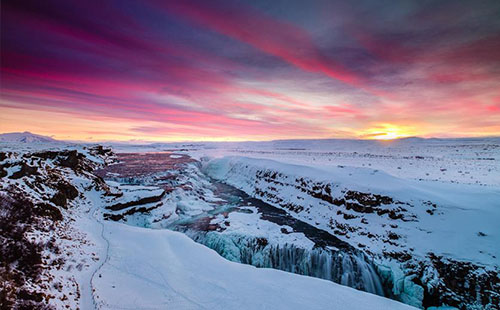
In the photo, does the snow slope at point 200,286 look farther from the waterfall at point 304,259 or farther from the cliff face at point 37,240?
the waterfall at point 304,259

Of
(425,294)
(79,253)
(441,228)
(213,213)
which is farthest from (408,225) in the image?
(79,253)

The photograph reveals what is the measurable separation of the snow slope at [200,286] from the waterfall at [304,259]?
4.10 metres

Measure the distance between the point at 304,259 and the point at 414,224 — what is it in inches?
369

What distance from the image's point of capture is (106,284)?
8516 millimetres

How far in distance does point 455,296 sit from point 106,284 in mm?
17634

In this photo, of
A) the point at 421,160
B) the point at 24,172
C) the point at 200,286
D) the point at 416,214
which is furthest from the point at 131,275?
the point at 421,160

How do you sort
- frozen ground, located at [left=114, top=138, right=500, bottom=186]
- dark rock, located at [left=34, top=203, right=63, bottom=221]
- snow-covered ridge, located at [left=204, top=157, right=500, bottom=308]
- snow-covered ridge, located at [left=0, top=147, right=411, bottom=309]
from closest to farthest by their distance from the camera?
snow-covered ridge, located at [left=0, top=147, right=411, bottom=309], dark rock, located at [left=34, top=203, right=63, bottom=221], snow-covered ridge, located at [left=204, top=157, right=500, bottom=308], frozen ground, located at [left=114, top=138, right=500, bottom=186]

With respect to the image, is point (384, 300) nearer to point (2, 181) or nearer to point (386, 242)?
point (386, 242)

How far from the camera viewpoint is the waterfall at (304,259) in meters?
13.9

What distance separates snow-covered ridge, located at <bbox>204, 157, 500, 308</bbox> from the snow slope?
17.2 ft

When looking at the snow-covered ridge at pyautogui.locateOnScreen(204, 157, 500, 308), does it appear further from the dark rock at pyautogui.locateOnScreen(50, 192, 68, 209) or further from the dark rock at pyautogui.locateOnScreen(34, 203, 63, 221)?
the dark rock at pyautogui.locateOnScreen(50, 192, 68, 209)

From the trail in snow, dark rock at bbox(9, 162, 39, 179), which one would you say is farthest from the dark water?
dark rock at bbox(9, 162, 39, 179)

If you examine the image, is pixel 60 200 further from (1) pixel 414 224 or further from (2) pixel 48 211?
(1) pixel 414 224

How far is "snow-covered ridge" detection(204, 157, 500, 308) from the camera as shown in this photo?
39.6 ft
